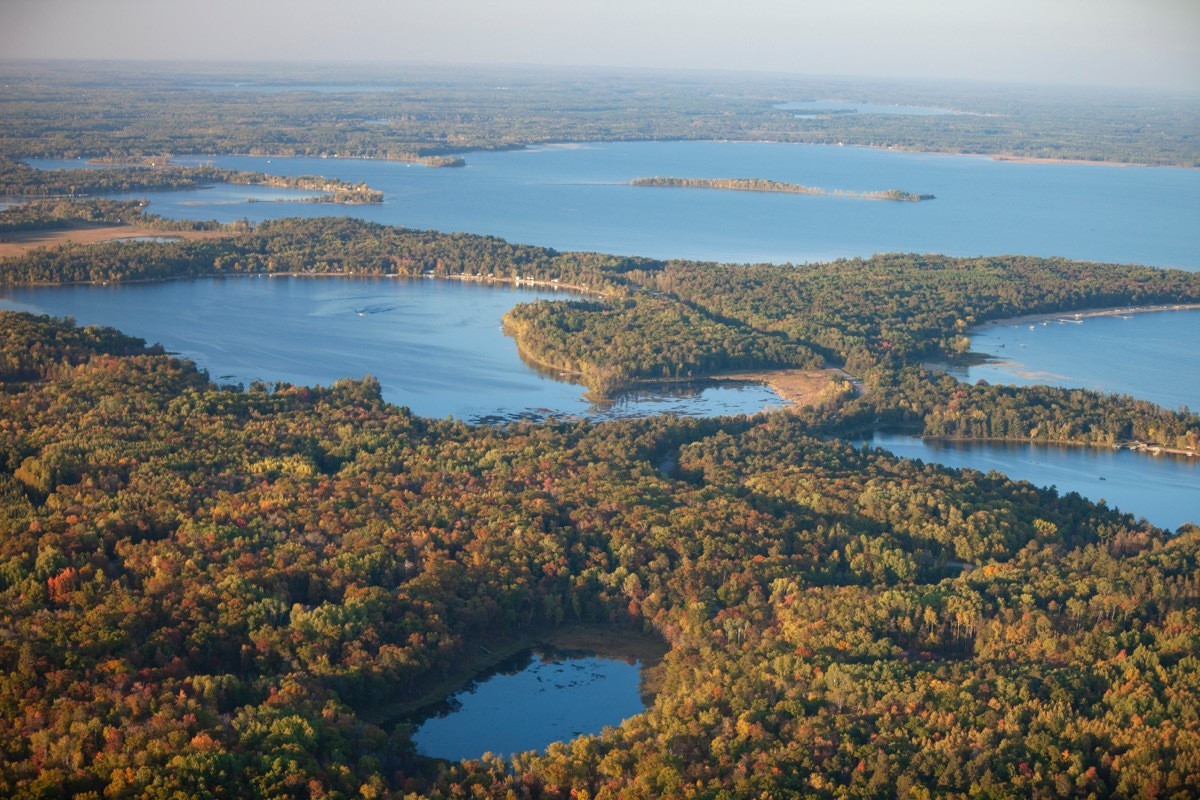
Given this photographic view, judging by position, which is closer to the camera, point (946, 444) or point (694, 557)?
point (694, 557)

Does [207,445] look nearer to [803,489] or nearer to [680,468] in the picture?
[680,468]

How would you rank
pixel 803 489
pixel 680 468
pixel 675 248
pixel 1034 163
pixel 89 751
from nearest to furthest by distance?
pixel 89 751, pixel 803 489, pixel 680 468, pixel 675 248, pixel 1034 163

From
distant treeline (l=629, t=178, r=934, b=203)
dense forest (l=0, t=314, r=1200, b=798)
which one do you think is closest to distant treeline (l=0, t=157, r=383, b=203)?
distant treeline (l=629, t=178, r=934, b=203)

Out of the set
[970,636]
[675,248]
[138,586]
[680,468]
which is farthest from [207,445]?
[675,248]

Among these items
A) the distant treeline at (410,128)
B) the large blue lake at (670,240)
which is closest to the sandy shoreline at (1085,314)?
the large blue lake at (670,240)

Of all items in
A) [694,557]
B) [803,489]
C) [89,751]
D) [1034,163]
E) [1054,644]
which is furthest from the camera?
[1034,163]

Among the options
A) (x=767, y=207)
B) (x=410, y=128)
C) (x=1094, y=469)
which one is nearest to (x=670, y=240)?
(x=767, y=207)

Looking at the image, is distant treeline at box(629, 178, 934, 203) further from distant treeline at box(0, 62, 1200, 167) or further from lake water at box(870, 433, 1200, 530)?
→ lake water at box(870, 433, 1200, 530)
